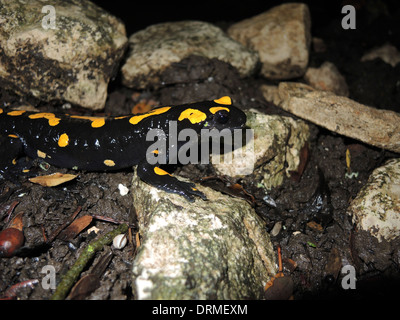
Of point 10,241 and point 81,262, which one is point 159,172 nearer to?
point 81,262

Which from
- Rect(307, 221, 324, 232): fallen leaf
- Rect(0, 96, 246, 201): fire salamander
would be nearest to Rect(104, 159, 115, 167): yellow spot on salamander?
Rect(0, 96, 246, 201): fire salamander

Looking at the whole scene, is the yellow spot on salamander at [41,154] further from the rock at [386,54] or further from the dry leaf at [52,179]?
the rock at [386,54]

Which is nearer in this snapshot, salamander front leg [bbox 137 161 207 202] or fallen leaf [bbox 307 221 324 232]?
salamander front leg [bbox 137 161 207 202]

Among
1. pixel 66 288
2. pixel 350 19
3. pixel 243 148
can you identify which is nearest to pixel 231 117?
pixel 243 148

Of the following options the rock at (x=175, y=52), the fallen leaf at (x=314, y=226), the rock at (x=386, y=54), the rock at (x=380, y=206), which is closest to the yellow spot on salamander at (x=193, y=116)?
the rock at (x=175, y=52)

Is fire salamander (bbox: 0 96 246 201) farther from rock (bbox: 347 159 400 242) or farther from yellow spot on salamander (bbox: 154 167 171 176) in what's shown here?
rock (bbox: 347 159 400 242)

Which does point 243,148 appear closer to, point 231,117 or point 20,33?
point 231,117

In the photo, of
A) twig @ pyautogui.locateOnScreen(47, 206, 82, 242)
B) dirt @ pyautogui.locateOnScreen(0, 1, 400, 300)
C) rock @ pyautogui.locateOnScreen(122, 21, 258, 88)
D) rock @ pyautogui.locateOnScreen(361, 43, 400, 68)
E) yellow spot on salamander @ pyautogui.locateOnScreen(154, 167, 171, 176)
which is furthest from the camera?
rock @ pyautogui.locateOnScreen(361, 43, 400, 68)
